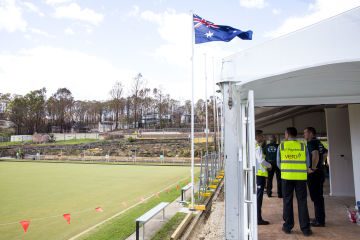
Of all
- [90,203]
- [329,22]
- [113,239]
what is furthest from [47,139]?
[329,22]

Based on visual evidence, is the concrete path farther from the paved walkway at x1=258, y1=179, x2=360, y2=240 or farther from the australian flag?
the australian flag

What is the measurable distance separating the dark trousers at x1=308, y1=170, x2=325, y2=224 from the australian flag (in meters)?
2.85

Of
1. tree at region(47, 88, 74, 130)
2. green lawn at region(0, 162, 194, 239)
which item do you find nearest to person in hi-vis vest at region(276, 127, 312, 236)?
green lawn at region(0, 162, 194, 239)

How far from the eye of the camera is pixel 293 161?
12.6ft

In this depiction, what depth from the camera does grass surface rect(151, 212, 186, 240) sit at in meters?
4.51

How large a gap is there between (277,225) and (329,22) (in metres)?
3.54

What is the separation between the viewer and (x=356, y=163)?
496 centimetres

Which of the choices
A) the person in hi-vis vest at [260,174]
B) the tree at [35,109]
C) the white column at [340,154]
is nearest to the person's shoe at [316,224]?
the person in hi-vis vest at [260,174]

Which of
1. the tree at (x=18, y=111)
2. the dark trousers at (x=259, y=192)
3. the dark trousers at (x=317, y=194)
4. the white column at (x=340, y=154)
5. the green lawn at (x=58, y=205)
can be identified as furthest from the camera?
the tree at (x=18, y=111)

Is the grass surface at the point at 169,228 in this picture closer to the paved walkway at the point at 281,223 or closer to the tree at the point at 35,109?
the paved walkway at the point at 281,223

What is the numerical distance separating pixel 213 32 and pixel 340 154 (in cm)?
504

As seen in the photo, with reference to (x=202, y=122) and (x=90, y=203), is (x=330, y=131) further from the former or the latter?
(x=202, y=122)

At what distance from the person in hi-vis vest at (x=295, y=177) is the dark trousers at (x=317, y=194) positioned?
0.54 metres

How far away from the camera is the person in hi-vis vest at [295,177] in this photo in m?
3.79
